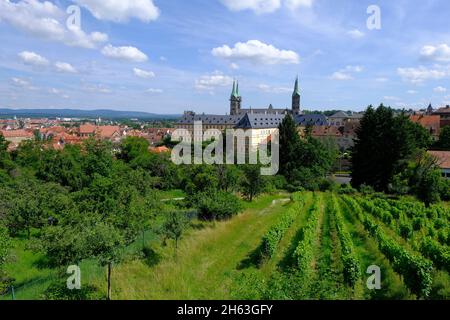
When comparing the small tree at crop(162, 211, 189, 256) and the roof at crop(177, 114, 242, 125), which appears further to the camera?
the roof at crop(177, 114, 242, 125)

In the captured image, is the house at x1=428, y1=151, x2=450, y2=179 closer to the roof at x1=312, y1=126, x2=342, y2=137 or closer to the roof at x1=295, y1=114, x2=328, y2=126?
the roof at x1=312, y1=126, x2=342, y2=137

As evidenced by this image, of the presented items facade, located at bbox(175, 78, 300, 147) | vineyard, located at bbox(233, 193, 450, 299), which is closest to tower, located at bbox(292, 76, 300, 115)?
facade, located at bbox(175, 78, 300, 147)

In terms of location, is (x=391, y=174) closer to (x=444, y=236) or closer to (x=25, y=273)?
(x=444, y=236)

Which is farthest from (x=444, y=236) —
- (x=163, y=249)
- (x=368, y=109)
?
(x=368, y=109)

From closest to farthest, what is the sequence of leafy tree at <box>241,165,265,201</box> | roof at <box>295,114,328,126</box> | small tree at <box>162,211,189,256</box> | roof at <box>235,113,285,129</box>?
small tree at <box>162,211,189,256</box> < leafy tree at <box>241,165,265,201</box> < roof at <box>235,113,285,129</box> < roof at <box>295,114,328,126</box>

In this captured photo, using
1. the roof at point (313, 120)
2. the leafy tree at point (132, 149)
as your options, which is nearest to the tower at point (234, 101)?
the roof at point (313, 120)

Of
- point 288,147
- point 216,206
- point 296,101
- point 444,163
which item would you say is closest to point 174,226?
point 216,206

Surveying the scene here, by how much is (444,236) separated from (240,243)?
32.3 ft

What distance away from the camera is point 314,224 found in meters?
20.5

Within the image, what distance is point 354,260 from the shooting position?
12430mm

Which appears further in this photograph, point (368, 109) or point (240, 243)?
point (368, 109)

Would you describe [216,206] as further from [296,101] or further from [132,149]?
[296,101]

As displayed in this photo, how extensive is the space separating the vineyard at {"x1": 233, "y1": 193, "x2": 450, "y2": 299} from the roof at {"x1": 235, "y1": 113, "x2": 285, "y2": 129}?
62633 millimetres

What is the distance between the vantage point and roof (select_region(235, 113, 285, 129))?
87.0m
